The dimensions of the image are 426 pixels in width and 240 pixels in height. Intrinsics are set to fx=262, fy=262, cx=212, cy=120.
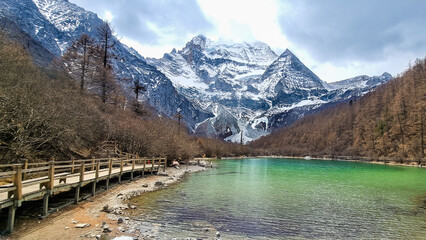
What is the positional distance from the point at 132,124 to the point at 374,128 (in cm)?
11035

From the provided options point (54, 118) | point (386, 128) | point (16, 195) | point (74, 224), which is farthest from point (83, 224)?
point (386, 128)

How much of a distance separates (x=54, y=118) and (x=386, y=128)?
369 ft

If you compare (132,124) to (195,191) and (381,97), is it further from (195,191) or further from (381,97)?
(381,97)

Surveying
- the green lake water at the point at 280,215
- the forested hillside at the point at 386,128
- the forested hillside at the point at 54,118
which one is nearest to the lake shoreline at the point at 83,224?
the green lake water at the point at 280,215

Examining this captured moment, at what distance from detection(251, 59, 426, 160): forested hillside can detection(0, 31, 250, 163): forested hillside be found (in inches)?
3017

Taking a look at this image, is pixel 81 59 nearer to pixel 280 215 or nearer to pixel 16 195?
pixel 16 195

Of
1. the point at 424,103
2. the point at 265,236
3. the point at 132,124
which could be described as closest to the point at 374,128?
the point at 424,103

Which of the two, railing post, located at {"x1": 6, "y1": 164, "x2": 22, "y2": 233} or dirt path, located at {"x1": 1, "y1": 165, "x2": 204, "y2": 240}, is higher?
railing post, located at {"x1": 6, "y1": 164, "x2": 22, "y2": 233}

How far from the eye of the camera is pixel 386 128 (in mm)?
99688

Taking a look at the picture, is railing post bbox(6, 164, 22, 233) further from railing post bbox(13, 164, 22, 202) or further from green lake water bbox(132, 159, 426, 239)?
green lake water bbox(132, 159, 426, 239)

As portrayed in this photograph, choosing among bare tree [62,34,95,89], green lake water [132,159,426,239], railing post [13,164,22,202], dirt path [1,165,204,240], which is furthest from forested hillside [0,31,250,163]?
green lake water [132,159,426,239]

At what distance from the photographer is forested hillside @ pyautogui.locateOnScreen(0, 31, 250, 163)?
15.0m

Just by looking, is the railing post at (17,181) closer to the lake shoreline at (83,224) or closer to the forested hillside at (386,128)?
the lake shoreline at (83,224)

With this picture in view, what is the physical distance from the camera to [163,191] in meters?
19.8
